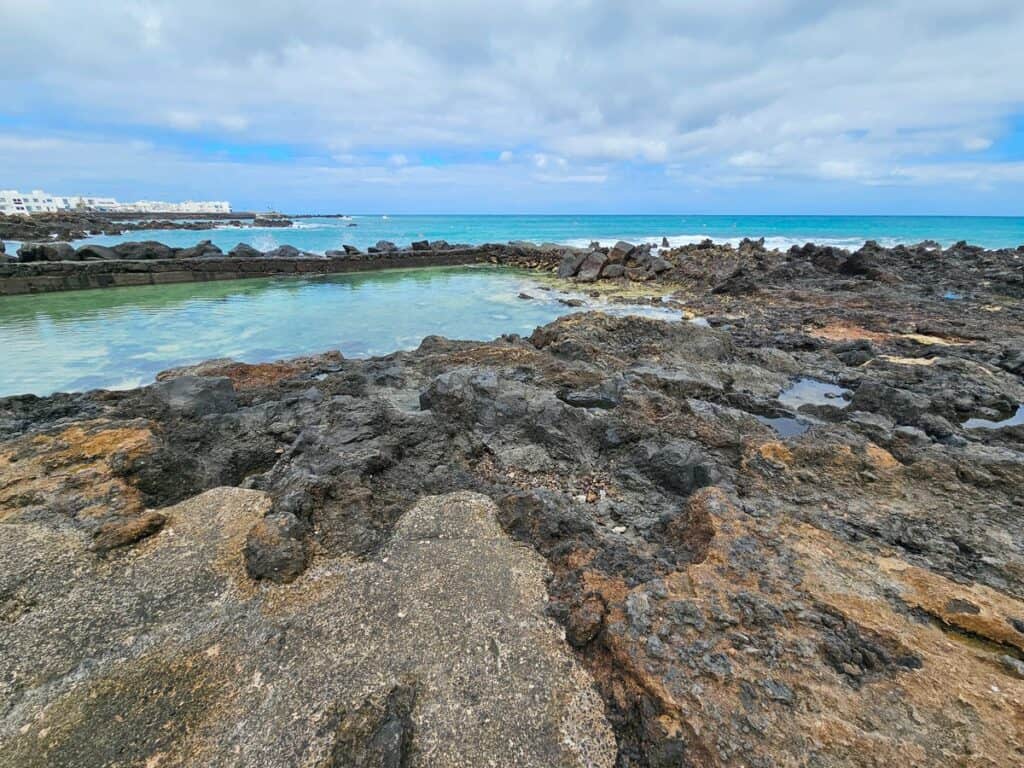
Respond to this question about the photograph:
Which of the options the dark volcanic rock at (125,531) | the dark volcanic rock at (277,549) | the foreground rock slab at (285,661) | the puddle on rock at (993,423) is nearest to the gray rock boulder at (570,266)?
the puddle on rock at (993,423)

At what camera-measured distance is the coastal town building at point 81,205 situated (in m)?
96.9

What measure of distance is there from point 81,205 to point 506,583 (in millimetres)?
153855

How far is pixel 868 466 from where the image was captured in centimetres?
389

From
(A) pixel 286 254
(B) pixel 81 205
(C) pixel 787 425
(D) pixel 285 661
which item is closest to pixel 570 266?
(A) pixel 286 254

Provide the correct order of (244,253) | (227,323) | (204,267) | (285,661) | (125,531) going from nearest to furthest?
(285,661)
(125,531)
(227,323)
(204,267)
(244,253)

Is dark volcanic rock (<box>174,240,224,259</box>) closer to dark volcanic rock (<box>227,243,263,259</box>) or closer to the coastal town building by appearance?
dark volcanic rock (<box>227,243,263,259</box>)

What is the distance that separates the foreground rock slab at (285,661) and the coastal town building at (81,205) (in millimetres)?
121007

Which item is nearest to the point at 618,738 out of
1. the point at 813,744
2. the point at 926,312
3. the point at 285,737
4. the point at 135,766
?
the point at 813,744

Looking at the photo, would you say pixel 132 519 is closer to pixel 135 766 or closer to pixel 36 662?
pixel 36 662

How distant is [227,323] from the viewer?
12.8m

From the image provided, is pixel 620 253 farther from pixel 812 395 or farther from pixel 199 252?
pixel 199 252

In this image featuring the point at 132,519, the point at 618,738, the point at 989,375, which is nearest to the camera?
the point at 618,738

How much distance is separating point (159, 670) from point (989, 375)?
391 inches

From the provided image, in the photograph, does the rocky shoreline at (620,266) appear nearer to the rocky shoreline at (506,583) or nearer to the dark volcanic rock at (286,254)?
the dark volcanic rock at (286,254)
